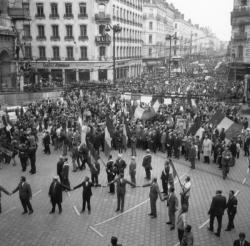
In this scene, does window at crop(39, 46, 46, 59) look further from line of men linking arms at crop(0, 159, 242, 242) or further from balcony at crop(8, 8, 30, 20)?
line of men linking arms at crop(0, 159, 242, 242)

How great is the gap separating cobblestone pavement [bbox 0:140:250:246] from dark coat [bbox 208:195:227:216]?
83 centimetres

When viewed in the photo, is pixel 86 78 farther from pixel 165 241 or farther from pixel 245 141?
pixel 165 241

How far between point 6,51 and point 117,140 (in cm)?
2287

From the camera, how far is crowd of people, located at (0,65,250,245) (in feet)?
40.6

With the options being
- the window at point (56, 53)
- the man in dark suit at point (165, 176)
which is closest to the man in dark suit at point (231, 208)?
the man in dark suit at point (165, 176)

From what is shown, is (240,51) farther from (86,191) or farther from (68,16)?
(86,191)

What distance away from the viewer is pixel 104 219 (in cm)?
1197

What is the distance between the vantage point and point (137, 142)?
2128cm

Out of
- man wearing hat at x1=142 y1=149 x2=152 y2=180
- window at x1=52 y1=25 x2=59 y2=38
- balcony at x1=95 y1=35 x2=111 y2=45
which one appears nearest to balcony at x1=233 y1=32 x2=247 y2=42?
balcony at x1=95 y1=35 x2=111 y2=45

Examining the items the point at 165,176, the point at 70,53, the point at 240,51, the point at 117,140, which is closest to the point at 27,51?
the point at 70,53

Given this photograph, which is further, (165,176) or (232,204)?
(165,176)

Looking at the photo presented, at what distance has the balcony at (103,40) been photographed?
5065 centimetres

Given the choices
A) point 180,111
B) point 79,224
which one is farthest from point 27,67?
point 79,224

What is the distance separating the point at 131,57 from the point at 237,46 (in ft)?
84.0
